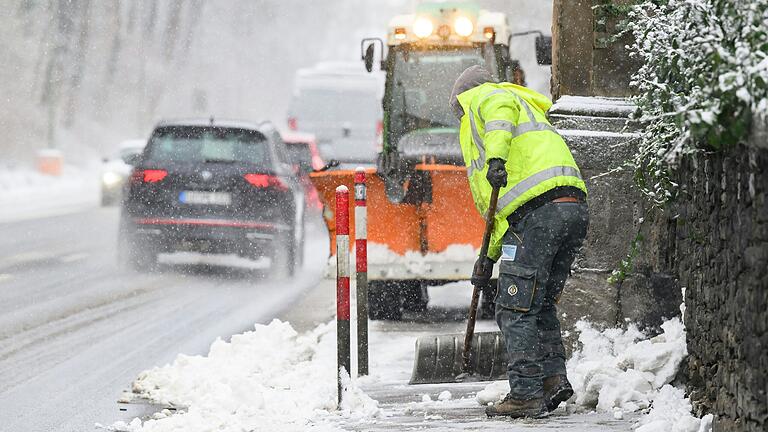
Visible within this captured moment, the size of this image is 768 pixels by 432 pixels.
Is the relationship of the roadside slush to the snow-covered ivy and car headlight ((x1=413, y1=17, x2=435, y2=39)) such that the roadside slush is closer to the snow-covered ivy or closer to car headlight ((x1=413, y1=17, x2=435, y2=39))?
the snow-covered ivy

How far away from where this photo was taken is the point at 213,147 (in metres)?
13.8

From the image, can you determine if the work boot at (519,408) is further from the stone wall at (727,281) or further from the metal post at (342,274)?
the metal post at (342,274)

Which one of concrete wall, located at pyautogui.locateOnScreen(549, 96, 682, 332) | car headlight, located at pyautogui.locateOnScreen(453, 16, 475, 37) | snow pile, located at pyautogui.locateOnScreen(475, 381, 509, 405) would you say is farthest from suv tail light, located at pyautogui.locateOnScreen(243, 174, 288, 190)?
snow pile, located at pyautogui.locateOnScreen(475, 381, 509, 405)

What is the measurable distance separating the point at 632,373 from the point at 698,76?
6.40 ft

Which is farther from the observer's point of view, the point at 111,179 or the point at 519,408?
the point at 111,179

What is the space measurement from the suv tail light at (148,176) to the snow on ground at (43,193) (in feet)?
29.6

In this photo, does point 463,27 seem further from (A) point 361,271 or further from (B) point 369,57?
(A) point 361,271

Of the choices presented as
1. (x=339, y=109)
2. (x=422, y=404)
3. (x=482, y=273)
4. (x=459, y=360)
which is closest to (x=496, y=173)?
(x=482, y=273)

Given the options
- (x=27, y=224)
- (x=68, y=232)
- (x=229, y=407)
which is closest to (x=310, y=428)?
(x=229, y=407)

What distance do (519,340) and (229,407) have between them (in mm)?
1477

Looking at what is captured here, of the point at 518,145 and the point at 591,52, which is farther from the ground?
the point at 591,52

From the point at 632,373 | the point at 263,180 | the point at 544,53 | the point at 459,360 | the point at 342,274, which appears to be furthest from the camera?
the point at 263,180

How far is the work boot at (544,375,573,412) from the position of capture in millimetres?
6125

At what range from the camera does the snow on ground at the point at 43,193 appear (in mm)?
24844
